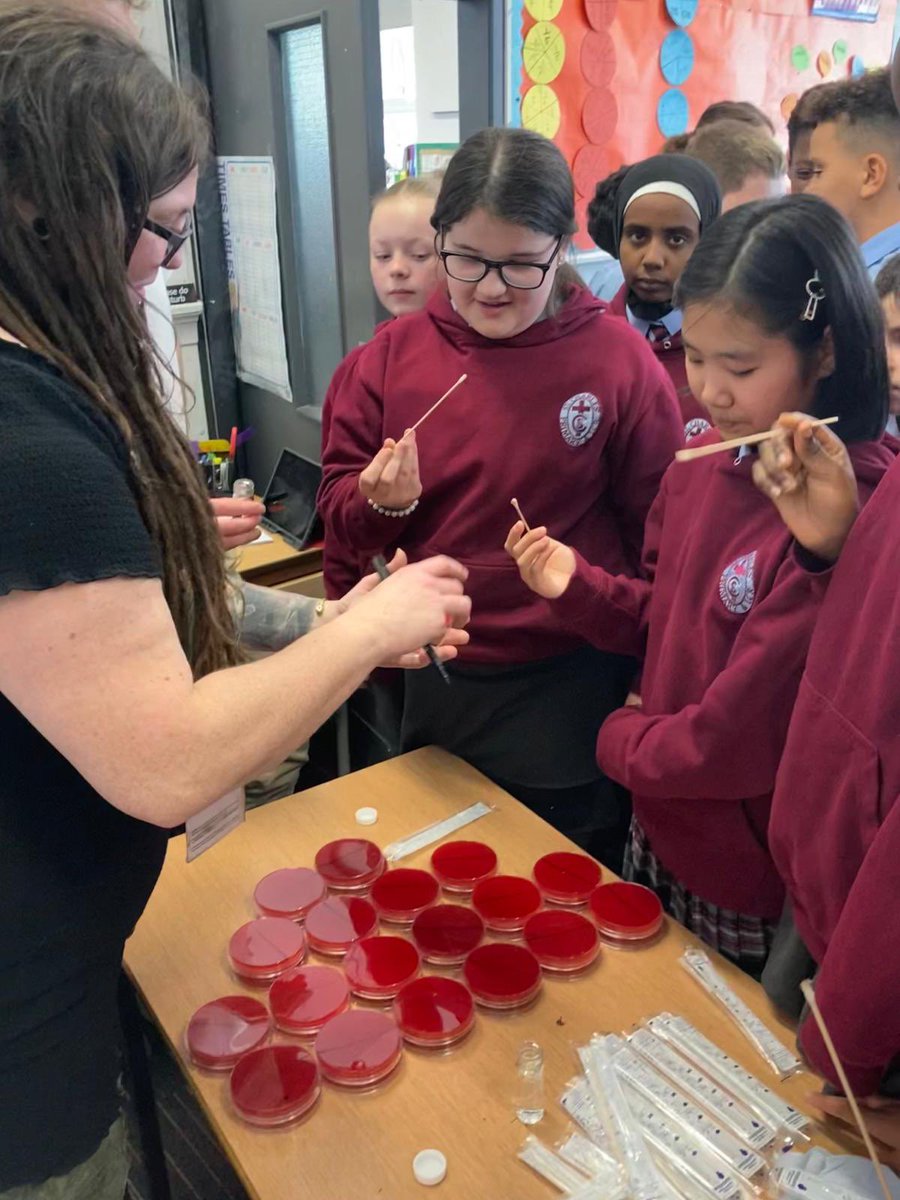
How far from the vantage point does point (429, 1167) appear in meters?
0.85

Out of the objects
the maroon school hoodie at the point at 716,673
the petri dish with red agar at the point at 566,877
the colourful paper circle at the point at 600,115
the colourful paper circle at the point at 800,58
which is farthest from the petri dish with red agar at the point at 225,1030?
the colourful paper circle at the point at 800,58

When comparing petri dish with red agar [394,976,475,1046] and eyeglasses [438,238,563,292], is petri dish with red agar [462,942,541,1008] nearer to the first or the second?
petri dish with red agar [394,976,475,1046]

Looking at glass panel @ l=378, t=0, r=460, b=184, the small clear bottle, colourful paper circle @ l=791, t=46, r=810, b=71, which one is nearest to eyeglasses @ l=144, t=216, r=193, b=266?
the small clear bottle

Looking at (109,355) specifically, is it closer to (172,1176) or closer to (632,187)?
(632,187)

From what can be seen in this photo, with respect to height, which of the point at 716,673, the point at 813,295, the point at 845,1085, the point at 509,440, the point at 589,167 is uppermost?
the point at 589,167

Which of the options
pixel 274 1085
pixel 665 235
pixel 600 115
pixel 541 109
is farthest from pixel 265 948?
pixel 600 115

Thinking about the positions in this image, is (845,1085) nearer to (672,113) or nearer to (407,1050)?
(407,1050)

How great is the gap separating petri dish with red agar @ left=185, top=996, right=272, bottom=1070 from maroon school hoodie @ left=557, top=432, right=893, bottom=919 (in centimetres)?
54

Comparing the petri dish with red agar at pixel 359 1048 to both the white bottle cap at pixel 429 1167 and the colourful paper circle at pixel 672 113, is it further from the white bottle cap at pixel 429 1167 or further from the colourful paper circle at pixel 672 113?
the colourful paper circle at pixel 672 113

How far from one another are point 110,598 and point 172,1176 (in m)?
1.47

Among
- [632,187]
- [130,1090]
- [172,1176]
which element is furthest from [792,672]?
[172,1176]

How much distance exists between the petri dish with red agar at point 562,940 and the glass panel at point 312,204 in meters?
1.54

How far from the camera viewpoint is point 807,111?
1.96 metres

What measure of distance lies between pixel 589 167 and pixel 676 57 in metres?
0.51
